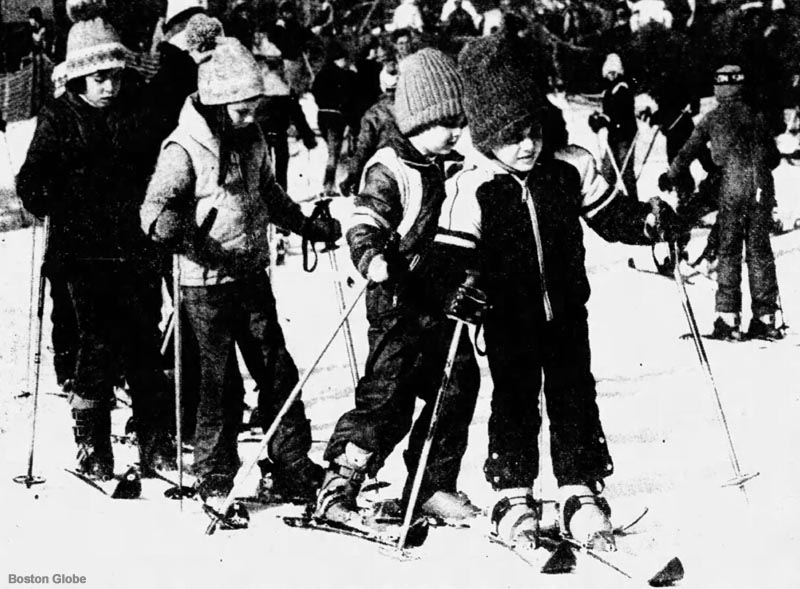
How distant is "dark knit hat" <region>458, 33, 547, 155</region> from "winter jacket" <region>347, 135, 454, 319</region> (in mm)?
296

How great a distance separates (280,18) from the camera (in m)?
19.2

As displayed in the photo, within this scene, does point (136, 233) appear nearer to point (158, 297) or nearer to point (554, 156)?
point (158, 297)

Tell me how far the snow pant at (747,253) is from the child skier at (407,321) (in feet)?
14.9

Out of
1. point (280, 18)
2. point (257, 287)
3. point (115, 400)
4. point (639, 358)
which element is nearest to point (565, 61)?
point (280, 18)

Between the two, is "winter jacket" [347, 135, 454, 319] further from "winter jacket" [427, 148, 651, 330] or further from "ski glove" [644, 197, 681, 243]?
"ski glove" [644, 197, 681, 243]

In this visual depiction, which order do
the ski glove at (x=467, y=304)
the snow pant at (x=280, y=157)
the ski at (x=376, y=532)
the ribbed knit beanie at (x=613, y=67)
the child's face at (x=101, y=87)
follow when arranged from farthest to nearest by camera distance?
the ribbed knit beanie at (x=613, y=67) → the snow pant at (x=280, y=157) → the child's face at (x=101, y=87) → the ski at (x=376, y=532) → the ski glove at (x=467, y=304)

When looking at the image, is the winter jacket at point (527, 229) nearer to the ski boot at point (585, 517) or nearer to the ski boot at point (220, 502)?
the ski boot at point (585, 517)

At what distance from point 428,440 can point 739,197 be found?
5081 mm

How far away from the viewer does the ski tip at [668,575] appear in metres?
4.11

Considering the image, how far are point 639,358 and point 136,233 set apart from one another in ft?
12.7

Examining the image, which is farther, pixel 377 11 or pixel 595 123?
pixel 377 11

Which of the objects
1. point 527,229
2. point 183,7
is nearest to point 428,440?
point 527,229

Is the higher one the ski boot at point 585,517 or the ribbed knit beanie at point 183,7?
the ribbed knit beanie at point 183,7

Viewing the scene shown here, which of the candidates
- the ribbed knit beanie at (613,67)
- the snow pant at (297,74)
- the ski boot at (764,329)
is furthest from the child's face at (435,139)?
the snow pant at (297,74)
